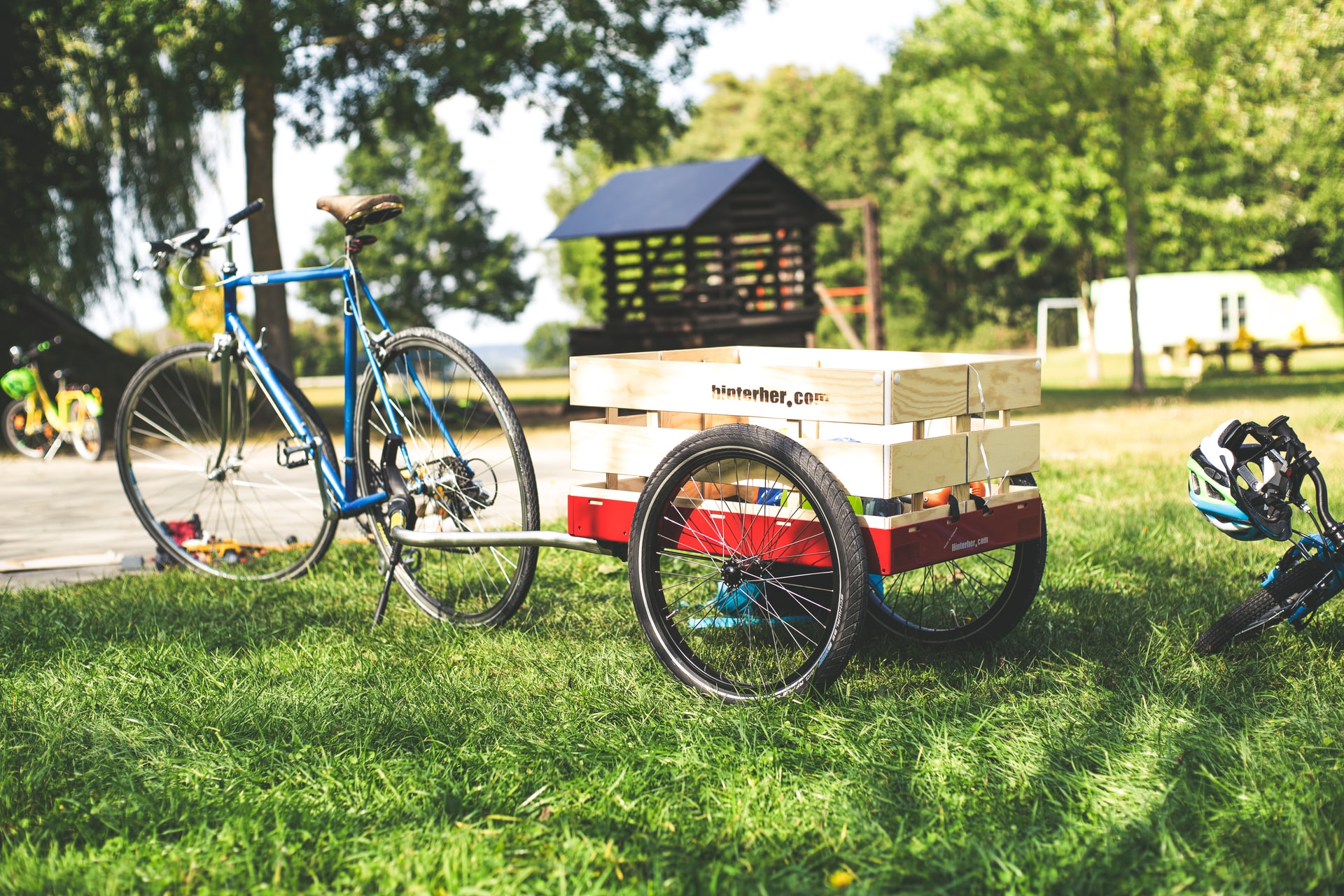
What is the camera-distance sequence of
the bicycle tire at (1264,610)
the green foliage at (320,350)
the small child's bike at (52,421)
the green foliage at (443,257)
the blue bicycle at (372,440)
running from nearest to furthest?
1. the bicycle tire at (1264,610)
2. the blue bicycle at (372,440)
3. the small child's bike at (52,421)
4. the green foliage at (320,350)
5. the green foliage at (443,257)

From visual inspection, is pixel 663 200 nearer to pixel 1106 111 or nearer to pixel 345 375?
pixel 1106 111

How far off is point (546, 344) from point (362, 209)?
61.5m

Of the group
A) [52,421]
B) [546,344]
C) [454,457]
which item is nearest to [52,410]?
[52,421]

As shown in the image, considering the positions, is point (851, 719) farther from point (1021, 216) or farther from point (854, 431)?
point (1021, 216)

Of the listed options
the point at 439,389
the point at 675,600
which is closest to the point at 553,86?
the point at 439,389

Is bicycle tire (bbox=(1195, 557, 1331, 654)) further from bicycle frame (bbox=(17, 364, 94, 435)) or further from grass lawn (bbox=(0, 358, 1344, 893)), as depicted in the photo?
bicycle frame (bbox=(17, 364, 94, 435))

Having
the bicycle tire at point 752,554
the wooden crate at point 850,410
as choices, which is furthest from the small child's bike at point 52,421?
the bicycle tire at point 752,554

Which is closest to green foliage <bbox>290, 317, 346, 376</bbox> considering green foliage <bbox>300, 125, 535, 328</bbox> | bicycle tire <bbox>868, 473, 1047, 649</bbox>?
green foliage <bbox>300, 125, 535, 328</bbox>

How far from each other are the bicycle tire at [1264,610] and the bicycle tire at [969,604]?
0.53 meters

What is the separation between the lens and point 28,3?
504 inches

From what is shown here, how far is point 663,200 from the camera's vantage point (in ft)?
51.1

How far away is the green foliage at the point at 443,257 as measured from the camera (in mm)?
50781

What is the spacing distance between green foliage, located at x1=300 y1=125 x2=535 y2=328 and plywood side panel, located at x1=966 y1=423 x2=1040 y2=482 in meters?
48.2

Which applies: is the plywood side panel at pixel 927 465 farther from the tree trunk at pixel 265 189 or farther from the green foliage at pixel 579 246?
the green foliage at pixel 579 246
